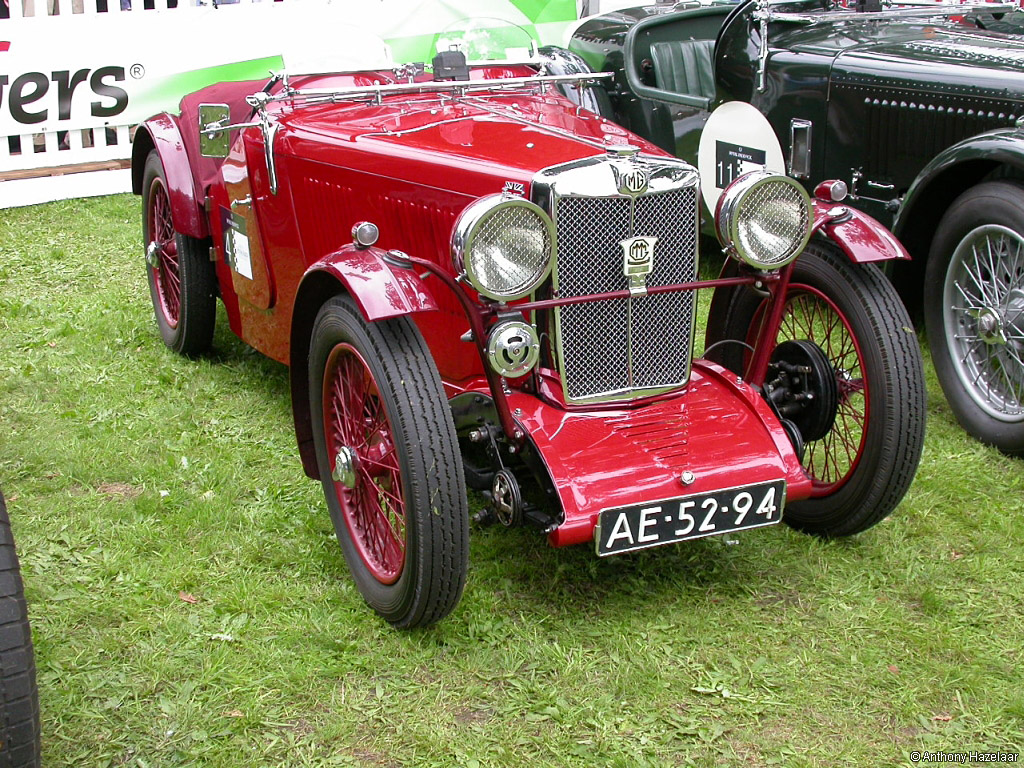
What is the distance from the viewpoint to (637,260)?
9.96ft

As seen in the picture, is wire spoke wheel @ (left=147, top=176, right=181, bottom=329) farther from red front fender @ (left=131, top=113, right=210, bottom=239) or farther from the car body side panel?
the car body side panel

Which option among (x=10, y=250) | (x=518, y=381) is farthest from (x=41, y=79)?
(x=518, y=381)

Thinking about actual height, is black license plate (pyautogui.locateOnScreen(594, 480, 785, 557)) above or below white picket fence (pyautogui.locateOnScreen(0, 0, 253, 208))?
below

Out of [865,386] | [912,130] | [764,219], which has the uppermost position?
[912,130]

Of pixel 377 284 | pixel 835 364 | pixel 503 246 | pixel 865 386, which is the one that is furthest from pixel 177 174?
pixel 865 386

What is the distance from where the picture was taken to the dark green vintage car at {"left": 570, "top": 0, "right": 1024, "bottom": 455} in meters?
4.08

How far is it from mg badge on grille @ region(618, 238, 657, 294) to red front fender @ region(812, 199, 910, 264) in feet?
1.81

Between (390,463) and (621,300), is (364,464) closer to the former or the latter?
(390,463)

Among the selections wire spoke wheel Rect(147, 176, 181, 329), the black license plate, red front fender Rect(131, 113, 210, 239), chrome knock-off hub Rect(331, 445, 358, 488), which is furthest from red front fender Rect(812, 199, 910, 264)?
wire spoke wheel Rect(147, 176, 181, 329)

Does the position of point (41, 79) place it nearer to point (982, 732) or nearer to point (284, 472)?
point (284, 472)

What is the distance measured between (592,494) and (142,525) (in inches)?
63.9

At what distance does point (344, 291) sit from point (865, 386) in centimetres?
152

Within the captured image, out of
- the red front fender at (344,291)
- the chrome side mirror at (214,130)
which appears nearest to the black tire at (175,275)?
the chrome side mirror at (214,130)

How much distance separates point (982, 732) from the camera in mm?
2598
